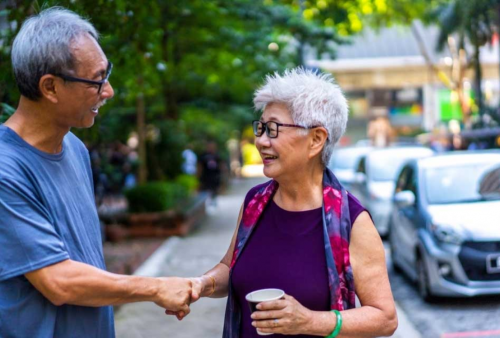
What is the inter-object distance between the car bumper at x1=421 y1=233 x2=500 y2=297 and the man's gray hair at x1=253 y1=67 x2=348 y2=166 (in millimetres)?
5594

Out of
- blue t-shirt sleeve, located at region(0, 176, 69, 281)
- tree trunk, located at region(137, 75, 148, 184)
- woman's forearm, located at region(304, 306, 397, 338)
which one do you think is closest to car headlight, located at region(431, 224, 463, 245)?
woman's forearm, located at region(304, 306, 397, 338)

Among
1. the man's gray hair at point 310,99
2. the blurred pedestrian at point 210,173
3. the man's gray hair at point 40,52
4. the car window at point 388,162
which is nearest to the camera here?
the man's gray hair at point 40,52

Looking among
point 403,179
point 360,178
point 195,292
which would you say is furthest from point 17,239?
point 360,178

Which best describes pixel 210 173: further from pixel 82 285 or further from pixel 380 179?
pixel 82 285

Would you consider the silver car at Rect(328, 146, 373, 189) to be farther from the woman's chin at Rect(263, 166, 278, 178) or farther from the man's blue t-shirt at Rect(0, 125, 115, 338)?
the man's blue t-shirt at Rect(0, 125, 115, 338)

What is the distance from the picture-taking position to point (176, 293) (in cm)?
290

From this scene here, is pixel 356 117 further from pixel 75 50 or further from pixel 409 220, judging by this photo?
pixel 75 50

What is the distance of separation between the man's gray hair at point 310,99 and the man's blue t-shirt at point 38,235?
0.81 m

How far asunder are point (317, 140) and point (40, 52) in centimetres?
107

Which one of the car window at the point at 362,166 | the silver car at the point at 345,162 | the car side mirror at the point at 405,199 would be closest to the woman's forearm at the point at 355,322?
the car side mirror at the point at 405,199

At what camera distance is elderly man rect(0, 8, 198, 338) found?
248cm

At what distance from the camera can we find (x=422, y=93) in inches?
2338

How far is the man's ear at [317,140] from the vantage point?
299 centimetres

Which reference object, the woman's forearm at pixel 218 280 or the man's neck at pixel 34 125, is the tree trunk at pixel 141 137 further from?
the man's neck at pixel 34 125
